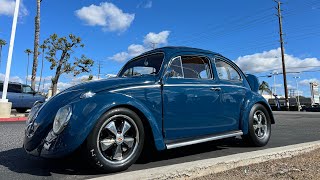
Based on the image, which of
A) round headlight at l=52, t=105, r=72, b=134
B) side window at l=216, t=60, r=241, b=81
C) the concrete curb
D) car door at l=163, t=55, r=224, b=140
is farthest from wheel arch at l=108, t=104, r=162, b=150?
side window at l=216, t=60, r=241, b=81

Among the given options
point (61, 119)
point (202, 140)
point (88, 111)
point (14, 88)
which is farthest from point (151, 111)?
point (14, 88)

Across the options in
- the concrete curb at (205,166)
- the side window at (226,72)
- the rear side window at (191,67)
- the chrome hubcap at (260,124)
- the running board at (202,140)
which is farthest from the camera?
the chrome hubcap at (260,124)

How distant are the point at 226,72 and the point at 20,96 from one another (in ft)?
49.7

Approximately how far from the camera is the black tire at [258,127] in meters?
5.51

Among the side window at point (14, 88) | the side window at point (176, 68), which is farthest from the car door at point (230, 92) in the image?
the side window at point (14, 88)

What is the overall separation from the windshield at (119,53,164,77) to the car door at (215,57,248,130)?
1093 millimetres

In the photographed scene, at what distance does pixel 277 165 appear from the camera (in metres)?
4.27

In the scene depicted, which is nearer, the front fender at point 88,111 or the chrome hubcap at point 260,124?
the front fender at point 88,111

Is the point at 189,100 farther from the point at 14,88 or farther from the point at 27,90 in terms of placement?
the point at 27,90

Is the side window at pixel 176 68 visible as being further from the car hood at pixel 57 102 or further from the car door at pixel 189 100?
the car hood at pixel 57 102

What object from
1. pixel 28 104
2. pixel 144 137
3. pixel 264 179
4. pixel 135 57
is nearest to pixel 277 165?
pixel 264 179

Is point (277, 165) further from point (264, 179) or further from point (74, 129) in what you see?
point (74, 129)

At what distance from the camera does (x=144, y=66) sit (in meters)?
5.12

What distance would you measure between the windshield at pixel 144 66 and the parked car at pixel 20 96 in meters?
13.6
